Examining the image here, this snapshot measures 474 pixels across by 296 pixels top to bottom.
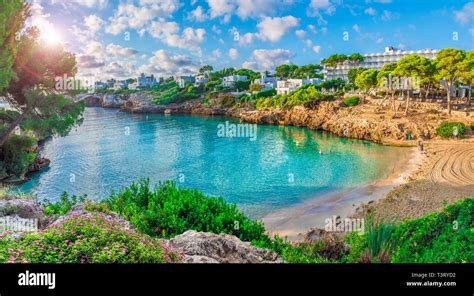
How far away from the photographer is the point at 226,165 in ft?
101

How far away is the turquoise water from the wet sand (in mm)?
903

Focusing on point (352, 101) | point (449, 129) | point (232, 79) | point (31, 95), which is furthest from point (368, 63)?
point (31, 95)

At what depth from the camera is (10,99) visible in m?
13.6

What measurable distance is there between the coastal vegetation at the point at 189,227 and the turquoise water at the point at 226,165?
9481mm

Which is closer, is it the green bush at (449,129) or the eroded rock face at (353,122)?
the green bush at (449,129)

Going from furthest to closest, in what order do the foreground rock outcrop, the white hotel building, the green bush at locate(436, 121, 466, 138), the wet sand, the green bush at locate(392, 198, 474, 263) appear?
the white hotel building → the green bush at locate(436, 121, 466, 138) → the wet sand → the foreground rock outcrop → the green bush at locate(392, 198, 474, 263)

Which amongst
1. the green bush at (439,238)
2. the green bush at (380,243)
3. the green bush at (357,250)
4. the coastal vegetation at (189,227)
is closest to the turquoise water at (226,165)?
the coastal vegetation at (189,227)

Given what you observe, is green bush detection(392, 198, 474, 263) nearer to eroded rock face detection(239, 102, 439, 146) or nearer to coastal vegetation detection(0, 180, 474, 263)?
coastal vegetation detection(0, 180, 474, 263)

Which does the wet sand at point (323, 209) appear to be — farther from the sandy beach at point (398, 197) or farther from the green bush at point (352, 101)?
the green bush at point (352, 101)

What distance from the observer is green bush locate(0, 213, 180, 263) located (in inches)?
162

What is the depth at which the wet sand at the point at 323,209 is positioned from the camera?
16.5 meters

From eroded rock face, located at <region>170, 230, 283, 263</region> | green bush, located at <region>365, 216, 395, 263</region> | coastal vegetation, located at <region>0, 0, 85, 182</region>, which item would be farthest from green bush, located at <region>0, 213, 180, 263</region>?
coastal vegetation, located at <region>0, 0, 85, 182</region>

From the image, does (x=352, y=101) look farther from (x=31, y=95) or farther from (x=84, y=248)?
(x=84, y=248)
